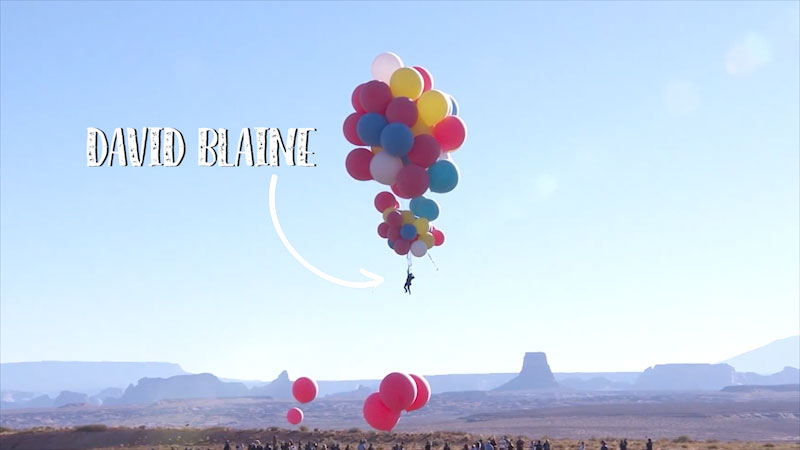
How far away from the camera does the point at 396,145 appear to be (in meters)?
19.0

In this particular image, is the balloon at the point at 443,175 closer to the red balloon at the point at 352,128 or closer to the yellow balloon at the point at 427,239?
the red balloon at the point at 352,128

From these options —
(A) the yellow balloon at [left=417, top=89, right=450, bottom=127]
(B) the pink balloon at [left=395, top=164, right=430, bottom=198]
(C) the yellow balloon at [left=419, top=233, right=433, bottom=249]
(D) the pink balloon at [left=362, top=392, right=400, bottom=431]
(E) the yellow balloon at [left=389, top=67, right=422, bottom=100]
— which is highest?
(E) the yellow balloon at [left=389, top=67, right=422, bottom=100]

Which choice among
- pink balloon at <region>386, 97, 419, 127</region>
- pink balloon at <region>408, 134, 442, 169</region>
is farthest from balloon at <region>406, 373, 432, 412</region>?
pink balloon at <region>386, 97, 419, 127</region>

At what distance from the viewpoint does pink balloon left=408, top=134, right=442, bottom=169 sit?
19306mm

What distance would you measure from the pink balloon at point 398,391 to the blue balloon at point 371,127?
220 inches

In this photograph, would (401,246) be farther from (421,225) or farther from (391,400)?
(391,400)

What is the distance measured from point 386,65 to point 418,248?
188 inches

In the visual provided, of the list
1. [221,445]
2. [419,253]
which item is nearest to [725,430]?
[221,445]

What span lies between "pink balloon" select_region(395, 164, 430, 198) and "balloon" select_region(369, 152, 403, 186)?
15 centimetres

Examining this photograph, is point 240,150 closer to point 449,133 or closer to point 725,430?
point 449,133

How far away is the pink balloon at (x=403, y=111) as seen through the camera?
1906cm

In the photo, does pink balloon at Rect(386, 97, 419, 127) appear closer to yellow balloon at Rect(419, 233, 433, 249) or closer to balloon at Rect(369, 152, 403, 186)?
balloon at Rect(369, 152, 403, 186)

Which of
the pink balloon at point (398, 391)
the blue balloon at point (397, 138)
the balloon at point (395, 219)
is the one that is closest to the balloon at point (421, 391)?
the pink balloon at point (398, 391)

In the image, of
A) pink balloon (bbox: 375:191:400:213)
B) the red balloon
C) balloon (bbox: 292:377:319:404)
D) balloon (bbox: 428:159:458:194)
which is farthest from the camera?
balloon (bbox: 292:377:319:404)
